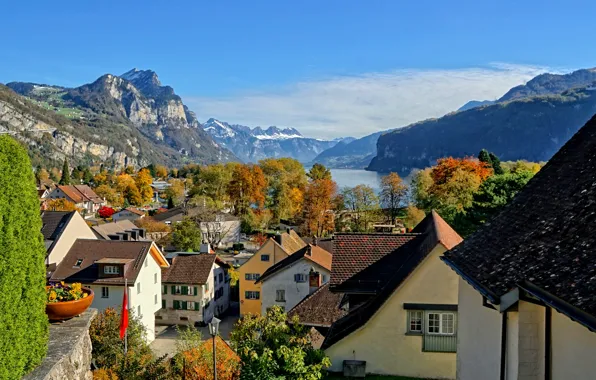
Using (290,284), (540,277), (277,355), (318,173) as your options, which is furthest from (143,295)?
(318,173)

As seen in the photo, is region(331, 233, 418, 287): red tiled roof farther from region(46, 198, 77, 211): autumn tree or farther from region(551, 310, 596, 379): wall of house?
region(46, 198, 77, 211): autumn tree

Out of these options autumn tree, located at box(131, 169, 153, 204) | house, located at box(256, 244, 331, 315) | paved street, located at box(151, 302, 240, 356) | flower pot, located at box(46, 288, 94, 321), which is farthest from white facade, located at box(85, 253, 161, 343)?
autumn tree, located at box(131, 169, 153, 204)

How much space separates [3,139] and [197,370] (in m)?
11.4

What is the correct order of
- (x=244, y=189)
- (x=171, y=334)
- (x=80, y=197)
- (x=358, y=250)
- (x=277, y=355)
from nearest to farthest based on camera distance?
(x=277, y=355), (x=358, y=250), (x=171, y=334), (x=244, y=189), (x=80, y=197)

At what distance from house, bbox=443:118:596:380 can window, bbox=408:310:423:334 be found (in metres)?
3.62

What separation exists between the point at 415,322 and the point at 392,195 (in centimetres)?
6058

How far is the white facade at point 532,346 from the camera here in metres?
6.06

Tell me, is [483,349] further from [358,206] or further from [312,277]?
[358,206]

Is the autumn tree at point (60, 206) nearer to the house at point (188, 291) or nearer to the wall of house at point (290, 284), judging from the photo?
the house at point (188, 291)

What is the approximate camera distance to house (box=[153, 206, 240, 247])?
69062 millimetres

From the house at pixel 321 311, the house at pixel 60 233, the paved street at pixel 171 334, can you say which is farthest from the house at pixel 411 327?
the house at pixel 60 233

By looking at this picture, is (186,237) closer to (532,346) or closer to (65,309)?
(65,309)

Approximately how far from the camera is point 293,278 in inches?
1494

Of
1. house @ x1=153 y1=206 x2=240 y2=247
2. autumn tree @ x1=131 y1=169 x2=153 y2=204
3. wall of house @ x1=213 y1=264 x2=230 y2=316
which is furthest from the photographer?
autumn tree @ x1=131 y1=169 x2=153 y2=204
